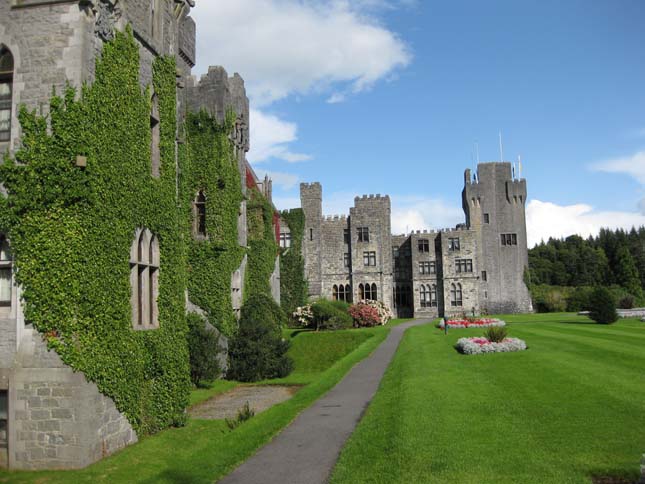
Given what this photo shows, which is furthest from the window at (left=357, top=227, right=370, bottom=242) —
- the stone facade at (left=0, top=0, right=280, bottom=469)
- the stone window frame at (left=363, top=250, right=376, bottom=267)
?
the stone facade at (left=0, top=0, right=280, bottom=469)

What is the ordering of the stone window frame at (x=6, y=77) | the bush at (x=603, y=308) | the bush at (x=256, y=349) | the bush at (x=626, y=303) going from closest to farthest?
the stone window frame at (x=6, y=77) → the bush at (x=256, y=349) → the bush at (x=603, y=308) → the bush at (x=626, y=303)

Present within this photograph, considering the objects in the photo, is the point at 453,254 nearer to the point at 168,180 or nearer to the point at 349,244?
the point at 349,244

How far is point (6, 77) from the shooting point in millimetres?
11516

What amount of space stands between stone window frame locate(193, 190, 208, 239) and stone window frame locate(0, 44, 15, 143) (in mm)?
13488

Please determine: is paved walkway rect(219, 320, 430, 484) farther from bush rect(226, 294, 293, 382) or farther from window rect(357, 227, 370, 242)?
window rect(357, 227, 370, 242)

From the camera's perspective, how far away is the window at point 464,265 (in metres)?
60.7

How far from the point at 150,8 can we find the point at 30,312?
8319 millimetres

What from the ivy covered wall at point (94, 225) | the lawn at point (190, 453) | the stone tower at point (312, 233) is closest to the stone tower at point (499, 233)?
the stone tower at point (312, 233)

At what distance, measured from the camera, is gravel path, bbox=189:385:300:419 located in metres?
17.0

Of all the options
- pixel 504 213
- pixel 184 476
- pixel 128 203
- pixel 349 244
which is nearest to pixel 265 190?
pixel 349 244

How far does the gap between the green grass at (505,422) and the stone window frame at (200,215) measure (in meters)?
10.1

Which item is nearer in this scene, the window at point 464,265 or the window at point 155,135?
the window at point 155,135

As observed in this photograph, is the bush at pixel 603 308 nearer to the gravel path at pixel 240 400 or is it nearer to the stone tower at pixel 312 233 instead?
the gravel path at pixel 240 400

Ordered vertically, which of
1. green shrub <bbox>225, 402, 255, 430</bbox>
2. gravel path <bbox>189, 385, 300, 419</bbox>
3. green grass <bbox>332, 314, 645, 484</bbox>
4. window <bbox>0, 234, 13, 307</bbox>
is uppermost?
window <bbox>0, 234, 13, 307</bbox>
